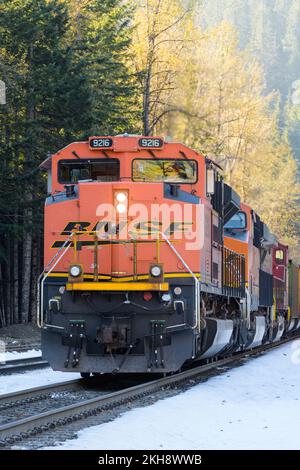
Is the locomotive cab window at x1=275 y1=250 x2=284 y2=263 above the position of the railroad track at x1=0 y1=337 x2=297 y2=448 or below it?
above

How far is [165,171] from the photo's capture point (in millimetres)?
13719

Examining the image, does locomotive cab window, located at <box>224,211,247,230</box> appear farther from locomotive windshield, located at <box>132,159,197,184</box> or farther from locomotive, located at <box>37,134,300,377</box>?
locomotive windshield, located at <box>132,159,197,184</box>

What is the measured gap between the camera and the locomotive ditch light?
12555 millimetres

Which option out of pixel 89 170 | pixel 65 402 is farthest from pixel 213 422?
pixel 89 170

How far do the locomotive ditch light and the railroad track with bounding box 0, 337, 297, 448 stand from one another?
172 centimetres

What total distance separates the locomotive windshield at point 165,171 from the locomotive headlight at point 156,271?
5.84 ft

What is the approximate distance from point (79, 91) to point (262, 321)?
12.0 metres

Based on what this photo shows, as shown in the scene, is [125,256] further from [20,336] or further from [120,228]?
[20,336]

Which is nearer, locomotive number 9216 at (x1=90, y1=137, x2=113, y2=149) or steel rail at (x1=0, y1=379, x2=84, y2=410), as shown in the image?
steel rail at (x1=0, y1=379, x2=84, y2=410)

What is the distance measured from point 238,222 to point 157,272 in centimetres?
801

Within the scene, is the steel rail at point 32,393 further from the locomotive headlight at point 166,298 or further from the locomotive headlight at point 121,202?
the locomotive headlight at point 121,202

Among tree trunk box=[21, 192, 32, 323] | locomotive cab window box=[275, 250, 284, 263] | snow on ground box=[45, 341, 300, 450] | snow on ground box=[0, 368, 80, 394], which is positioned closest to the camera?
snow on ground box=[45, 341, 300, 450]

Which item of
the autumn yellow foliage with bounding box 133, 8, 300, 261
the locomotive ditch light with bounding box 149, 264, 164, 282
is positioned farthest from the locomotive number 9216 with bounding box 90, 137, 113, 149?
the autumn yellow foliage with bounding box 133, 8, 300, 261
